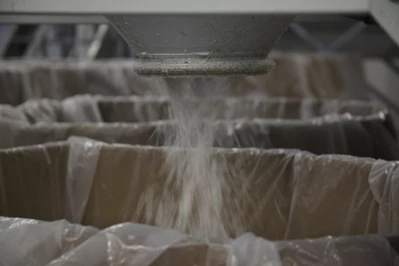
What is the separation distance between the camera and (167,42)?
1049 millimetres

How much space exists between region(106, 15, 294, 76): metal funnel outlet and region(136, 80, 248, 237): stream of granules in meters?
0.41

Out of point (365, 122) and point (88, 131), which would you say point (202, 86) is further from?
point (365, 122)

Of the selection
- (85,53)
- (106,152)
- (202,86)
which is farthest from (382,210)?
(85,53)

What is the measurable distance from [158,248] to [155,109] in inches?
49.0

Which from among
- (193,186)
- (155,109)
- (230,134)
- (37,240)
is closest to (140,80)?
(155,109)

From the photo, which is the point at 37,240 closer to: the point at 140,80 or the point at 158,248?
the point at 158,248

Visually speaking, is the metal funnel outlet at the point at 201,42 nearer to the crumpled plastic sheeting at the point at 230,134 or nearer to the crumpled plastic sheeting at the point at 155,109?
the crumpled plastic sheeting at the point at 230,134

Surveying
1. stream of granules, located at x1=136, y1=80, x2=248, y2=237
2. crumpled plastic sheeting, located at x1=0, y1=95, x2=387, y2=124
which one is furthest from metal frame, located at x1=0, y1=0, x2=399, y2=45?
crumpled plastic sheeting, located at x1=0, y1=95, x2=387, y2=124

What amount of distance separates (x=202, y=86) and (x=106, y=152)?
10.6 inches

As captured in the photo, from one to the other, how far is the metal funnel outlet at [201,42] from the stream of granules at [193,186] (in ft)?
1.35

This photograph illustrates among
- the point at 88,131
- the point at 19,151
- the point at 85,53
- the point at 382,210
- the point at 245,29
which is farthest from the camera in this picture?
the point at 85,53

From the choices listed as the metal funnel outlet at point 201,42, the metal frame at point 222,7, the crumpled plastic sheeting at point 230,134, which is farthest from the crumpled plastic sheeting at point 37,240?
the crumpled plastic sheeting at point 230,134

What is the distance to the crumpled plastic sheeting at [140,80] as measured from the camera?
10.2 ft

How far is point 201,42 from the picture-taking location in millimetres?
1036
